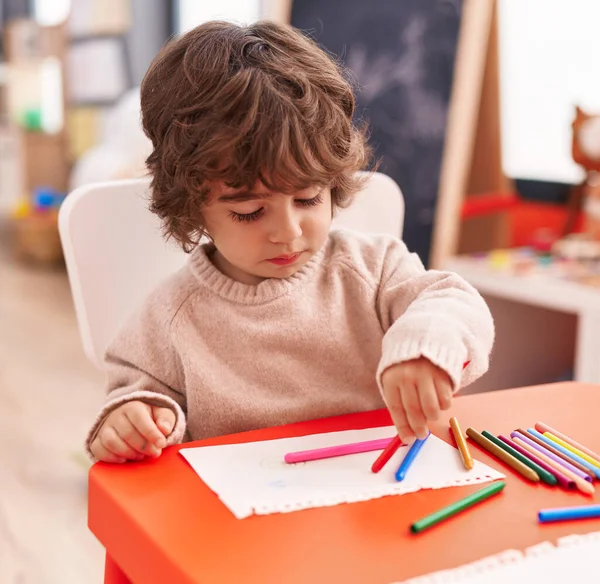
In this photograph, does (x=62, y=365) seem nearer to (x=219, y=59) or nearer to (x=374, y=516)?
(x=219, y=59)

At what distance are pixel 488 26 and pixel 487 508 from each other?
1.57m

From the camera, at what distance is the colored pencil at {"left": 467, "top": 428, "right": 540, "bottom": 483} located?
0.59m

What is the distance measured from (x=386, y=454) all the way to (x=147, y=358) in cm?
28

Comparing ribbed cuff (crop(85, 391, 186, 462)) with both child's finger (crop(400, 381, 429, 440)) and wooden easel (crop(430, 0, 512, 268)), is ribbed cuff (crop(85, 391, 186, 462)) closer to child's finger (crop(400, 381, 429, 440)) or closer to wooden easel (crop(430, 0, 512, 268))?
child's finger (crop(400, 381, 429, 440))

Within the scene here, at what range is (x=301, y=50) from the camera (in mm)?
760

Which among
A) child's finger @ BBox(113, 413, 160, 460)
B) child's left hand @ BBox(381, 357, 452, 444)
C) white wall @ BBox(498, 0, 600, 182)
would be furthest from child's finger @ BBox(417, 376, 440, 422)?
white wall @ BBox(498, 0, 600, 182)

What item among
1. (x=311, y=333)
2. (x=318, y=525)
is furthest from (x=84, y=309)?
(x=318, y=525)

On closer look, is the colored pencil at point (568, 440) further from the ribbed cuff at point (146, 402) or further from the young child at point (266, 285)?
the ribbed cuff at point (146, 402)

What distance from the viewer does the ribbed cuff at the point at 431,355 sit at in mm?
Answer: 609

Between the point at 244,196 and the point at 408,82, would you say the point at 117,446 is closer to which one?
the point at 244,196

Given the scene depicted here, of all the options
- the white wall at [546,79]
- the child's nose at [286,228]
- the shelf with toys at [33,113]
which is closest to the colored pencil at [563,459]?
the child's nose at [286,228]

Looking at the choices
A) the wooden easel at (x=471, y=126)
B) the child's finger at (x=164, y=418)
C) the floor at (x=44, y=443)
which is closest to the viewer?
the child's finger at (x=164, y=418)

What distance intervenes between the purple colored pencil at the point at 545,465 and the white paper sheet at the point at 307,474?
3 cm

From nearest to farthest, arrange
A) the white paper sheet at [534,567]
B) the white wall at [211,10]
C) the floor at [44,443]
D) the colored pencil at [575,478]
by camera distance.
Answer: the white paper sheet at [534,567]
the colored pencil at [575,478]
the floor at [44,443]
the white wall at [211,10]
